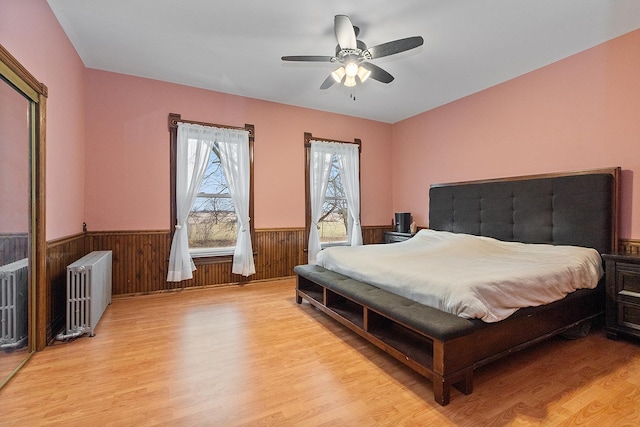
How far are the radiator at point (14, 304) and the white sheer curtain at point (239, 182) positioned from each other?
227cm

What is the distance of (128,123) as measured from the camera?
147 inches

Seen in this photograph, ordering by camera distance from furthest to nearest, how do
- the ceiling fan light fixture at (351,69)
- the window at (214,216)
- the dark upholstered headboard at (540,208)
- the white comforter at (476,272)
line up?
the window at (214,216) → the dark upholstered headboard at (540,208) → the ceiling fan light fixture at (351,69) → the white comforter at (476,272)

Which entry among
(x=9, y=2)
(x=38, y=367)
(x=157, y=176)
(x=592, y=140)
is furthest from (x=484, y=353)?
(x=157, y=176)

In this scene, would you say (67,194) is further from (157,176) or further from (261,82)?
(261,82)

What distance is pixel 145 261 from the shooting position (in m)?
3.83

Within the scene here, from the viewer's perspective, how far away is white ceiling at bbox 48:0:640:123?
245cm

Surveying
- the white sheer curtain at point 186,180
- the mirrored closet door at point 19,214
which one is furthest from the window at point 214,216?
the mirrored closet door at point 19,214

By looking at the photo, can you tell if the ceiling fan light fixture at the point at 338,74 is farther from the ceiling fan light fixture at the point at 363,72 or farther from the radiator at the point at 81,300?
the radiator at the point at 81,300

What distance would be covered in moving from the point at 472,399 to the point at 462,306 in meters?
0.54

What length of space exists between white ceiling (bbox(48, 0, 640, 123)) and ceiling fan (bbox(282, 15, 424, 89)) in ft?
0.78

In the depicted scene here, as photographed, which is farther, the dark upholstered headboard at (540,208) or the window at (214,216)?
the window at (214,216)

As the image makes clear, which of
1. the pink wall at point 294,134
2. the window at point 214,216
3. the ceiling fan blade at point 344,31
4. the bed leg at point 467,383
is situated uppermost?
the ceiling fan blade at point 344,31

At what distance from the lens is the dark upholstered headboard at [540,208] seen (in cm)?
287

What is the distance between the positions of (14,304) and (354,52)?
340 centimetres
